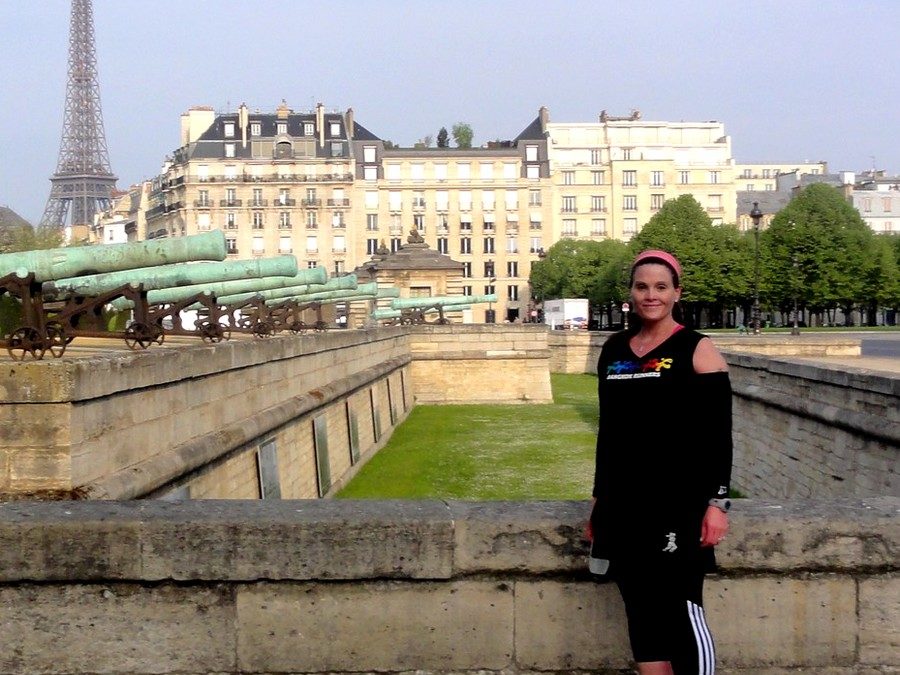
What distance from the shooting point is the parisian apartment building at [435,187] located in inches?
3772

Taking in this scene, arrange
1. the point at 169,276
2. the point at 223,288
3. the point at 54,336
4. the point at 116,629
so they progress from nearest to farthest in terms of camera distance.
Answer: the point at 116,629
the point at 54,336
the point at 169,276
the point at 223,288

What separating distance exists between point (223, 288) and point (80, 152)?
15008 cm

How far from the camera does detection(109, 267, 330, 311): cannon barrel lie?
17906 millimetres

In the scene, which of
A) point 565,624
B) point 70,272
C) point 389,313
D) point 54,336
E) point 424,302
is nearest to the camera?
point 565,624

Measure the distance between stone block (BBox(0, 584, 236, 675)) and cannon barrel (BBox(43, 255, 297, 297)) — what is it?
7.86 m

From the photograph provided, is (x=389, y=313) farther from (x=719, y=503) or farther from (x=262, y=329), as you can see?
(x=719, y=503)

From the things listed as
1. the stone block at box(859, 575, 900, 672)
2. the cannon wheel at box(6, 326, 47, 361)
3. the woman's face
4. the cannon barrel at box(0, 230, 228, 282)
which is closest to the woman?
the woman's face

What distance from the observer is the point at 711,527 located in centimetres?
395

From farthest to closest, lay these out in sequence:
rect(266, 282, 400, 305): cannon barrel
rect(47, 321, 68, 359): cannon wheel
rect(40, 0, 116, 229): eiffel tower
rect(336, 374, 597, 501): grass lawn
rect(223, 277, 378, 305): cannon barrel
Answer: rect(40, 0, 116, 229): eiffel tower, rect(266, 282, 400, 305): cannon barrel, rect(223, 277, 378, 305): cannon barrel, rect(336, 374, 597, 501): grass lawn, rect(47, 321, 68, 359): cannon wheel

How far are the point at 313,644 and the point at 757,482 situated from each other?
15278 mm

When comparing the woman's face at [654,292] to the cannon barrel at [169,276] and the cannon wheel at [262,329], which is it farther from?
the cannon wheel at [262,329]

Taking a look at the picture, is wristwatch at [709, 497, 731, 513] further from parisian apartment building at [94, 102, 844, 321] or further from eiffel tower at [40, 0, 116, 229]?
eiffel tower at [40, 0, 116, 229]

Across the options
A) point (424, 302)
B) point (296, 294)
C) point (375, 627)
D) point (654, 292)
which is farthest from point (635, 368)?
point (424, 302)

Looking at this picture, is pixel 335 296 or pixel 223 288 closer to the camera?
pixel 223 288
